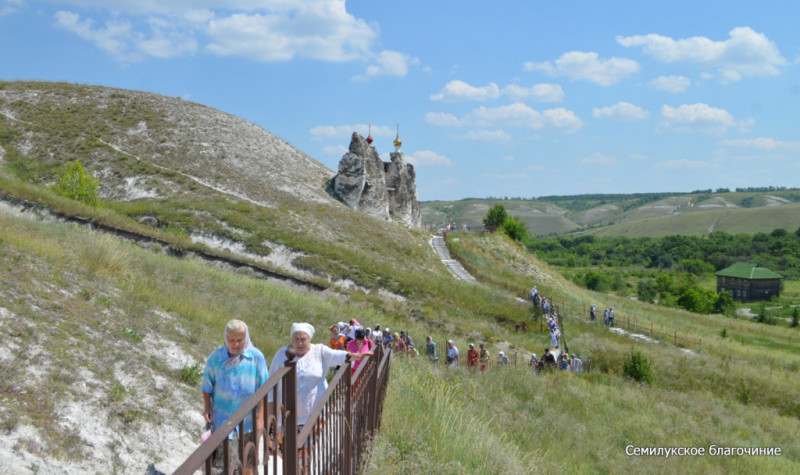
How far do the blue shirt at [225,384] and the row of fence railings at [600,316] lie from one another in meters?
23.0

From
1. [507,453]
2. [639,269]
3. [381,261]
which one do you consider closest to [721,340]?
[381,261]

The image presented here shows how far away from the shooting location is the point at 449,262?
3931 cm

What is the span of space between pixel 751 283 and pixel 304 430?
127m

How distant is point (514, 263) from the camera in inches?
1820

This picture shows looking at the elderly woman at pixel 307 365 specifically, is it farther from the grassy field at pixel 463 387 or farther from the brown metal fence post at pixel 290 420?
the brown metal fence post at pixel 290 420

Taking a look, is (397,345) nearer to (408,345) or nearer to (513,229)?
(408,345)

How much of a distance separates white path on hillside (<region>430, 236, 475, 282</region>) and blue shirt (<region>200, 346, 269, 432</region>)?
103ft

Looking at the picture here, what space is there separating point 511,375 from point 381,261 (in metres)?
19.5

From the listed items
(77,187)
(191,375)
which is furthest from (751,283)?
(191,375)

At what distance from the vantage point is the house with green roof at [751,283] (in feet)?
345

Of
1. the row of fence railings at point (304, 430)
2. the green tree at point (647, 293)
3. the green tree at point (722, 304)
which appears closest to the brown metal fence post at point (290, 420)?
the row of fence railings at point (304, 430)

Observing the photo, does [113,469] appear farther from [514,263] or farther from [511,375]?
[514,263]

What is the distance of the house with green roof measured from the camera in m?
105

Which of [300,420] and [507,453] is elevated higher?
[300,420]
